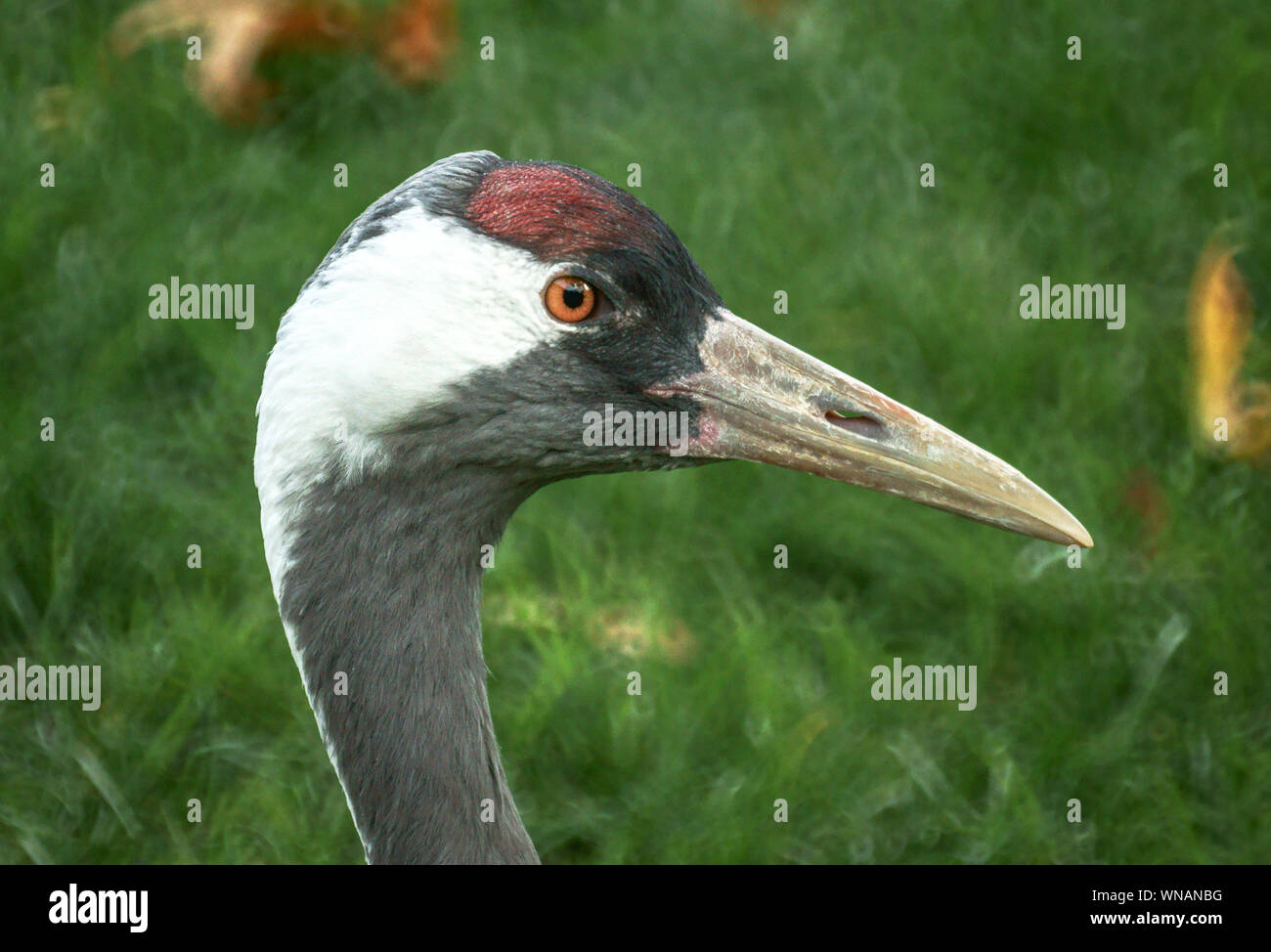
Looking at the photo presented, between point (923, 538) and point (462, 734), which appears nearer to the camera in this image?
point (462, 734)

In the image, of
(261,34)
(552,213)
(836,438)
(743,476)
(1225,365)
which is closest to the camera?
(552,213)

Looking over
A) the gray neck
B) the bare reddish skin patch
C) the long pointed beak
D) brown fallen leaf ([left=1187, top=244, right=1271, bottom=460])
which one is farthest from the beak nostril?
brown fallen leaf ([left=1187, top=244, right=1271, bottom=460])

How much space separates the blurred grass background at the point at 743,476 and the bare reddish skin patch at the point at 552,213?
5.89ft

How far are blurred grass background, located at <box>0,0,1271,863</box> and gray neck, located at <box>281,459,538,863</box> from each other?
1171mm

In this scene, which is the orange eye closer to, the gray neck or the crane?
the crane

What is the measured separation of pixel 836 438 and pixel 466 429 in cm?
64

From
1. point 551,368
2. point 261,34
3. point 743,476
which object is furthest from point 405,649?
point 261,34

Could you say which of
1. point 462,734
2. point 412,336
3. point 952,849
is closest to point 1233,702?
point 952,849

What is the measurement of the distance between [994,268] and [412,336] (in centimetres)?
331

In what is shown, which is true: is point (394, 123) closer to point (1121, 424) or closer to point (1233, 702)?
point (1121, 424)

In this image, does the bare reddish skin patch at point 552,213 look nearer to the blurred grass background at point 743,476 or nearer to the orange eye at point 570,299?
the orange eye at point 570,299

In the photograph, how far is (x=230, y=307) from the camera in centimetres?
517

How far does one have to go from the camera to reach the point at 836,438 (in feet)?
9.13

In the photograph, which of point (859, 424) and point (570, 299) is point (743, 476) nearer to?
point (859, 424)
